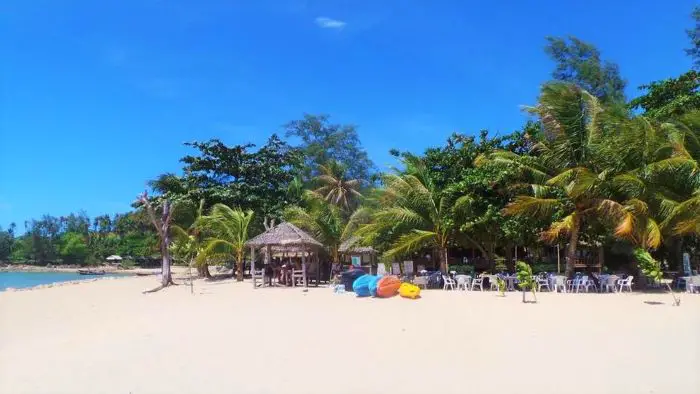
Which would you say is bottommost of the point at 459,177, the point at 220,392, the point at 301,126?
the point at 220,392

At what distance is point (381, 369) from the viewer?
6188mm

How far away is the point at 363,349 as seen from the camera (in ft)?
23.7

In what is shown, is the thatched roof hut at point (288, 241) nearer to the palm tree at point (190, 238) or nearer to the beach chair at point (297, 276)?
the beach chair at point (297, 276)

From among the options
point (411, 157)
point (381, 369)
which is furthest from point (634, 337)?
point (411, 157)

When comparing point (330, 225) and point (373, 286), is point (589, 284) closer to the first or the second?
point (373, 286)

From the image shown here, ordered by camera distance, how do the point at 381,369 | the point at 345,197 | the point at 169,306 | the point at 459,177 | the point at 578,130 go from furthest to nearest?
the point at 345,197, the point at 459,177, the point at 578,130, the point at 169,306, the point at 381,369

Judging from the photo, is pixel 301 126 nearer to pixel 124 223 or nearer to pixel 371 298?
pixel 124 223

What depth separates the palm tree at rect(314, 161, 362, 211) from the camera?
120 ft

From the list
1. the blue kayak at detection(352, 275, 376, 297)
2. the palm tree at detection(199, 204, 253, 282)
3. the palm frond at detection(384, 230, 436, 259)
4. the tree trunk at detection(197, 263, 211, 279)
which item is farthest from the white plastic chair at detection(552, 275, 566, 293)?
the tree trunk at detection(197, 263, 211, 279)

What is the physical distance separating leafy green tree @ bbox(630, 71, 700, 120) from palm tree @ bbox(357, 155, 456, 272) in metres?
7.95

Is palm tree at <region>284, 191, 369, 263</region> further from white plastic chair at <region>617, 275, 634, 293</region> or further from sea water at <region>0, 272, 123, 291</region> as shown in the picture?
sea water at <region>0, 272, 123, 291</region>

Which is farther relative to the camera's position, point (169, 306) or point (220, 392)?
point (169, 306)

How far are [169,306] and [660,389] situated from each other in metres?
10.9

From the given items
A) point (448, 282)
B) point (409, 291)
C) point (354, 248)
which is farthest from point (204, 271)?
point (409, 291)
